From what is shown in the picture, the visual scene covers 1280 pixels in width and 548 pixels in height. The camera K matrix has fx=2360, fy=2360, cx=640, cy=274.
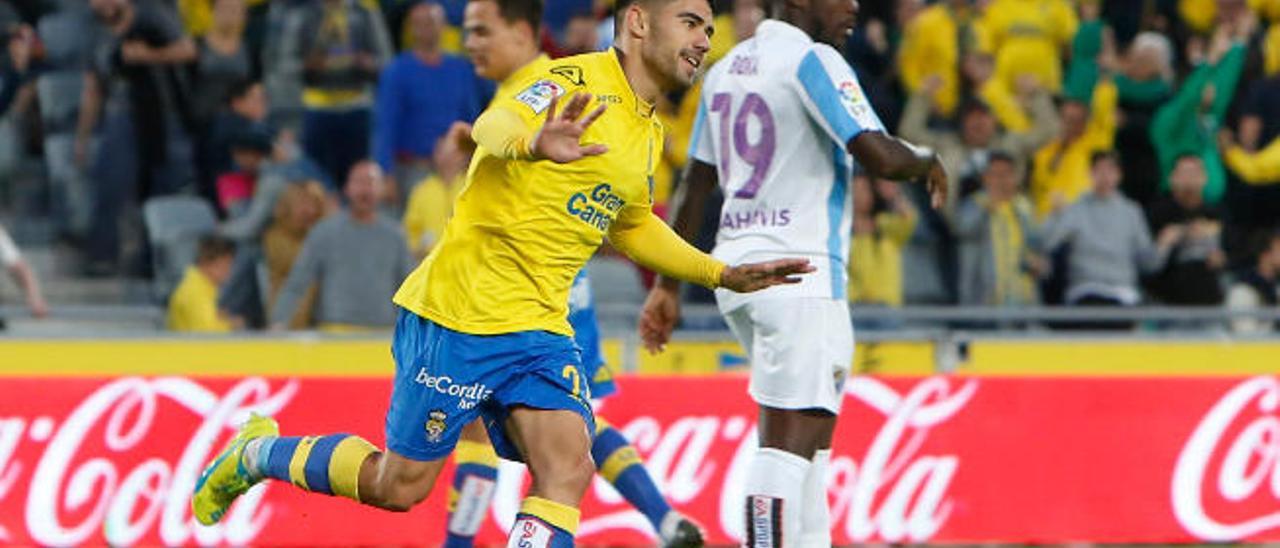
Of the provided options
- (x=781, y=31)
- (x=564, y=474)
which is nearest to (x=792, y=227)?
(x=781, y=31)

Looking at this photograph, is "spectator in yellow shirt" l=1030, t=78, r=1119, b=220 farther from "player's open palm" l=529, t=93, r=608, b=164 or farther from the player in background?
"player's open palm" l=529, t=93, r=608, b=164

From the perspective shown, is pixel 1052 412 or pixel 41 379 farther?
pixel 1052 412

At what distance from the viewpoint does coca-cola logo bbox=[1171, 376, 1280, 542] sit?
11984 mm

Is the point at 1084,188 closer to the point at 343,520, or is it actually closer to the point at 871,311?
the point at 871,311

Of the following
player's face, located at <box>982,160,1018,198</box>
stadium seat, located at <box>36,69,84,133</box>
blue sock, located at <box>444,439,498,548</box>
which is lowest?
blue sock, located at <box>444,439,498,548</box>

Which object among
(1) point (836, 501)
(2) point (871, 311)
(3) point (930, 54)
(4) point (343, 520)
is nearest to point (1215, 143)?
(3) point (930, 54)

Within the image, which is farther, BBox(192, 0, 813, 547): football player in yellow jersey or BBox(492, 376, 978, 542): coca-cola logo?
BBox(492, 376, 978, 542): coca-cola logo

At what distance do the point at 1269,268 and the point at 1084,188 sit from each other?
1.51 meters

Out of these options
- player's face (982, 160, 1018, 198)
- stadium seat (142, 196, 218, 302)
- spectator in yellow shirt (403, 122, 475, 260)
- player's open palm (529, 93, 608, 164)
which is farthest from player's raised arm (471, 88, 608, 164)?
player's face (982, 160, 1018, 198)

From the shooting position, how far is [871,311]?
40.8 ft

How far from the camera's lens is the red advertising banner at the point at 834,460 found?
36.6 ft

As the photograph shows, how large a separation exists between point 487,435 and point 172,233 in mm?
5211

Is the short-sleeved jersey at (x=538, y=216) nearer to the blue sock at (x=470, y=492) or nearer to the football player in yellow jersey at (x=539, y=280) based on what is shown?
the football player in yellow jersey at (x=539, y=280)

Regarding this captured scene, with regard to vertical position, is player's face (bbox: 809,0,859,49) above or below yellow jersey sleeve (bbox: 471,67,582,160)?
above
